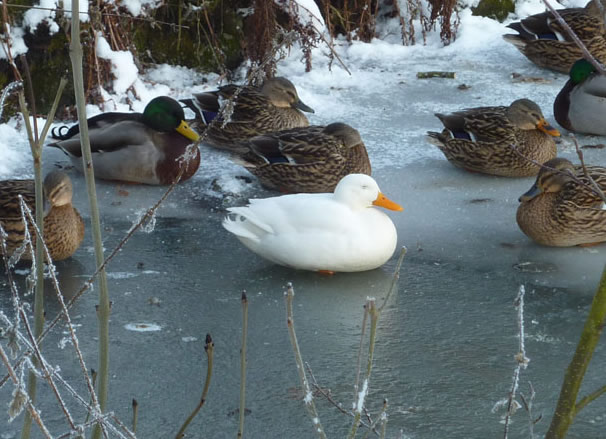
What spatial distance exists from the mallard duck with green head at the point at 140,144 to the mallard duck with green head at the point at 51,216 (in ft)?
3.70

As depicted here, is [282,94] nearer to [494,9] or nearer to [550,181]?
[550,181]

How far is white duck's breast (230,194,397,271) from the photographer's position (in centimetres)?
431

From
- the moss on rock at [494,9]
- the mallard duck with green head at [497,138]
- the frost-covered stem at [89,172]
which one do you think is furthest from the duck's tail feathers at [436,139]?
the frost-covered stem at [89,172]

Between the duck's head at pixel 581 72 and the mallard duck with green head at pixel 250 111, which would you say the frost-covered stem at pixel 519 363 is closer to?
the mallard duck with green head at pixel 250 111

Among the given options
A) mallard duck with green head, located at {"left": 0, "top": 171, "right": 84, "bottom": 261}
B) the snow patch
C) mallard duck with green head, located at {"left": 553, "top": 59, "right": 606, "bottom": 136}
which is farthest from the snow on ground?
the snow patch

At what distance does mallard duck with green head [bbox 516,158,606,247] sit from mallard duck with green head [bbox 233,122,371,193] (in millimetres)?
1184

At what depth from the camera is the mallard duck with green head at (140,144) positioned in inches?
226

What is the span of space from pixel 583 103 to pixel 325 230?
296 cm

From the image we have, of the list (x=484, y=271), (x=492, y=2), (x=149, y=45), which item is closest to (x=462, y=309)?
(x=484, y=271)

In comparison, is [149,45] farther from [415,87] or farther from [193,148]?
[193,148]

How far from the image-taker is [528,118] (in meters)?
6.00

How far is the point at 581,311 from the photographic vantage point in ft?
13.1

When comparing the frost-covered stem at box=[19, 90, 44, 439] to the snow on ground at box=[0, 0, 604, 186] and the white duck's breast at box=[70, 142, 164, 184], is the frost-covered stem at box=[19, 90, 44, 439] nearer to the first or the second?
the white duck's breast at box=[70, 142, 164, 184]

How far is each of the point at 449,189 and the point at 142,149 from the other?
1891 mm
